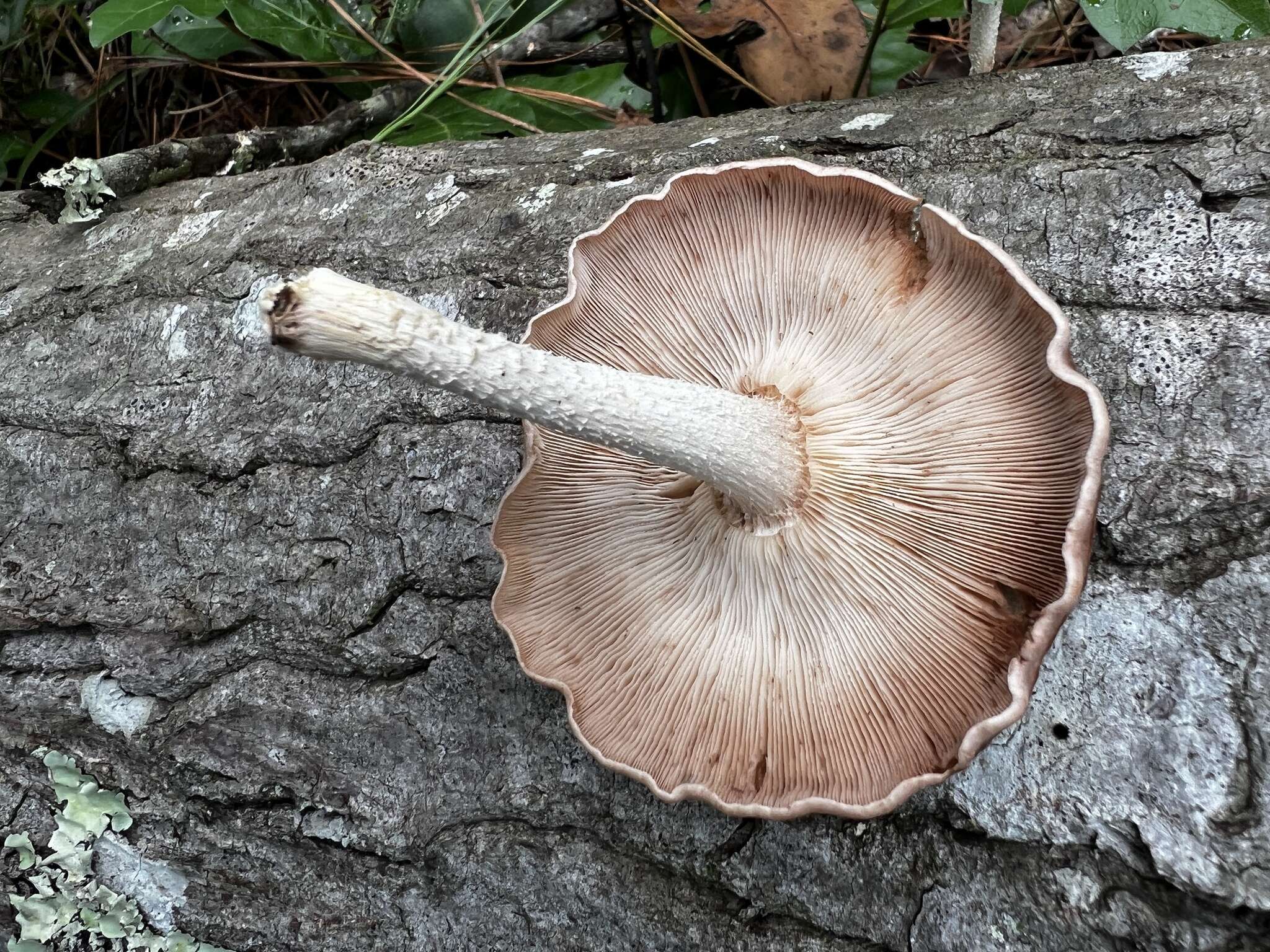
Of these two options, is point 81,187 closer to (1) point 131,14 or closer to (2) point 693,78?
(1) point 131,14

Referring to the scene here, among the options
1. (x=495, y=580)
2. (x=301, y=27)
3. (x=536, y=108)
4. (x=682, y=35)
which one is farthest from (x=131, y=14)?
(x=495, y=580)

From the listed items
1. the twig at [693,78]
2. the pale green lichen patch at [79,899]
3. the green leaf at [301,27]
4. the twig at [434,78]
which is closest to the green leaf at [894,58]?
the twig at [693,78]

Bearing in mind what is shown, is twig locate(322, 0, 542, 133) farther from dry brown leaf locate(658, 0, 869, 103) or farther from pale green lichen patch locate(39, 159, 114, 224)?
pale green lichen patch locate(39, 159, 114, 224)

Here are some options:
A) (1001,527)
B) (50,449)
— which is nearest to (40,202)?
(50,449)

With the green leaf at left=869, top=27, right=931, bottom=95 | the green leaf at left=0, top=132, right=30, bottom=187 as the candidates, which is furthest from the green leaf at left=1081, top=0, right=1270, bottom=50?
the green leaf at left=0, top=132, right=30, bottom=187

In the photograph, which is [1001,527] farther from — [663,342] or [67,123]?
[67,123]

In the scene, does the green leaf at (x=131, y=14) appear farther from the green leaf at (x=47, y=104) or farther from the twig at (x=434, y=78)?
the green leaf at (x=47, y=104)
